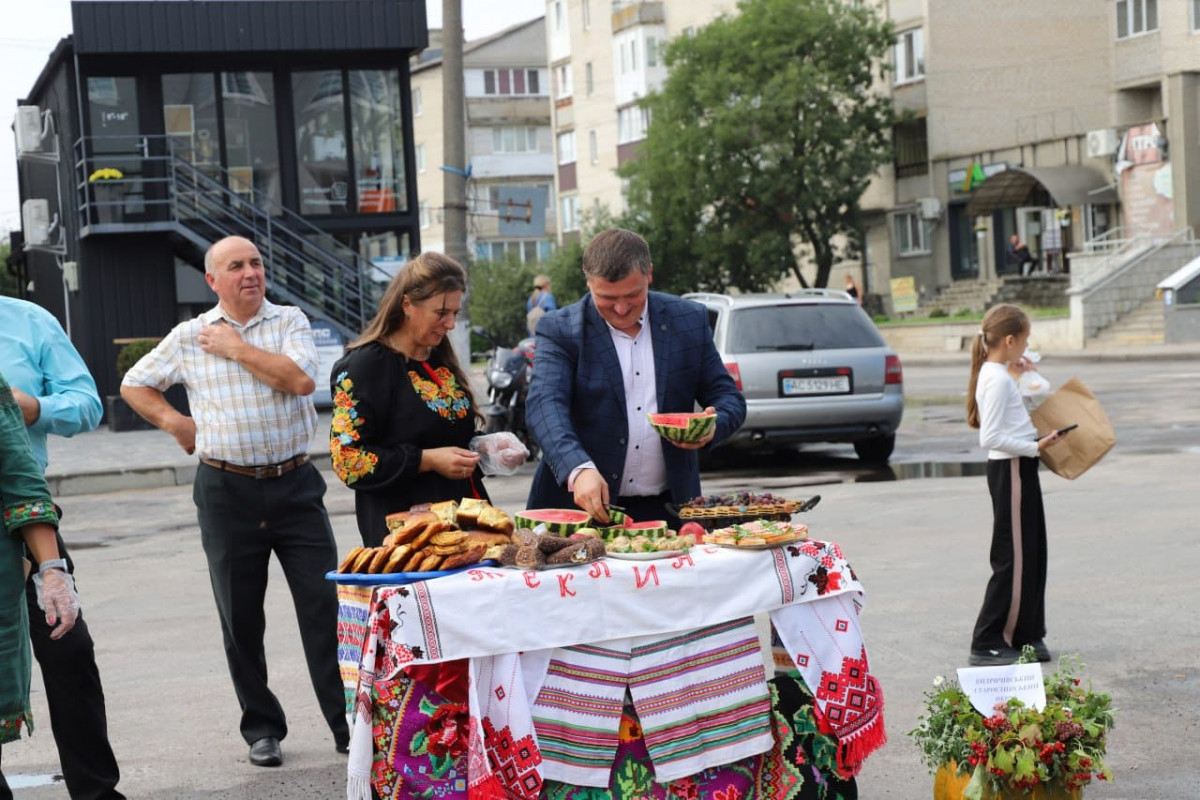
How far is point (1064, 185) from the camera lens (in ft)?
159

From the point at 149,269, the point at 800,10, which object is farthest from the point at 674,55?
the point at 149,269

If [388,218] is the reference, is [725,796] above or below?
below

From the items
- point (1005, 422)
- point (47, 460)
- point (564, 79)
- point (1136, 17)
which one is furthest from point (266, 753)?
point (564, 79)

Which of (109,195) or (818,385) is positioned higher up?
(109,195)

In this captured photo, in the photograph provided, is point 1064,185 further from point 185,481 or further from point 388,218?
point 185,481

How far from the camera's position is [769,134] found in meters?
52.2

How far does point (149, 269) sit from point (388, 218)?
401cm

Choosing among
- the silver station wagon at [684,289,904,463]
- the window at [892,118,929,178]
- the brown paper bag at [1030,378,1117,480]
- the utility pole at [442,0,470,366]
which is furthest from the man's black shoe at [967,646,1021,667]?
the window at [892,118,929,178]

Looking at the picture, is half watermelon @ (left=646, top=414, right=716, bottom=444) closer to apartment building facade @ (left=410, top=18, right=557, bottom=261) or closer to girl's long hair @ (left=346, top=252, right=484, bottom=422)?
girl's long hair @ (left=346, top=252, right=484, bottom=422)

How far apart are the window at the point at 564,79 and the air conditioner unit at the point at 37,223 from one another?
48.9 metres

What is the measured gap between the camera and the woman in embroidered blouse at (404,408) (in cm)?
543

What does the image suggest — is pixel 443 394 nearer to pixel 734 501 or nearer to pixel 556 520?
pixel 556 520

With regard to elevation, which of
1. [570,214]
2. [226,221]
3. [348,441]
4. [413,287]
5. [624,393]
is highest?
→ [570,214]

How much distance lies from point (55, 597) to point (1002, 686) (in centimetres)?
287
